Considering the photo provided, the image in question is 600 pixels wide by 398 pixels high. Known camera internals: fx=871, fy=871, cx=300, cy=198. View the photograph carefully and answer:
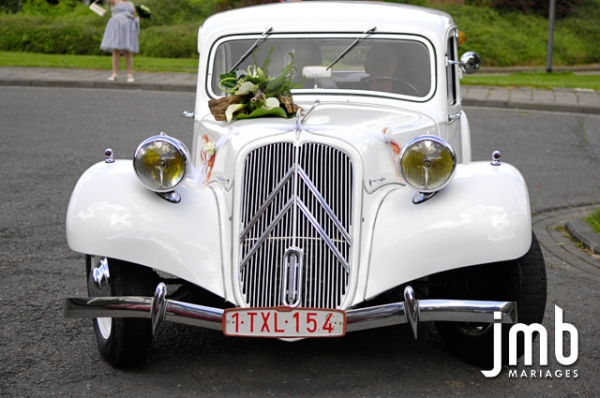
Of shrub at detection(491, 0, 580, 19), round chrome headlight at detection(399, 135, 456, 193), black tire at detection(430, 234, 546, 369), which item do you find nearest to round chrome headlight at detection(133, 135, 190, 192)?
round chrome headlight at detection(399, 135, 456, 193)

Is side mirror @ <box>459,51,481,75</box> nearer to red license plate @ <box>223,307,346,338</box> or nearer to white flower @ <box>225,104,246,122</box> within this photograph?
white flower @ <box>225,104,246,122</box>

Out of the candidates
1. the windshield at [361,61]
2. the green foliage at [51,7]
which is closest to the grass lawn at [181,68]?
the green foliage at [51,7]

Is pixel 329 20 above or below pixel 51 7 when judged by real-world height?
above

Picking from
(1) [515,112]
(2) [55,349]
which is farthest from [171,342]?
(1) [515,112]

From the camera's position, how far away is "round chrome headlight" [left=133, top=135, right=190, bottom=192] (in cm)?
402

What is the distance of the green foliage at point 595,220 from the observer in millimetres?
6615

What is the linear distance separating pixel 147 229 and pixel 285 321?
0.79 metres

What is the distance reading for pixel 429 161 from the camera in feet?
13.0

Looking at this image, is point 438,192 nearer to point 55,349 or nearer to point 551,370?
point 551,370

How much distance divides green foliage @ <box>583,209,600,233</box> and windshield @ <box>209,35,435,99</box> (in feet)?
7.06

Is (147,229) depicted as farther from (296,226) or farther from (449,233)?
(449,233)

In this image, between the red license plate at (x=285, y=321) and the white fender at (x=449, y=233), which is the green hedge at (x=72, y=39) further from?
the red license plate at (x=285, y=321)

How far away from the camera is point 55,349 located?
4.28m

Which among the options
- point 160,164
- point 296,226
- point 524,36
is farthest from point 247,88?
point 524,36
